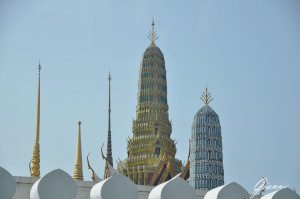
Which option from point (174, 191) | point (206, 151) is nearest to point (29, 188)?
point (174, 191)

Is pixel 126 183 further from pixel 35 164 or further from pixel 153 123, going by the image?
pixel 153 123

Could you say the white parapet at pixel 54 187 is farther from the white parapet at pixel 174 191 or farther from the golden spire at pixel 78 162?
the golden spire at pixel 78 162

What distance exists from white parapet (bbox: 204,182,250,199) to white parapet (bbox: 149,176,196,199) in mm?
907

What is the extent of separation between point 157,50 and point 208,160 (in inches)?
752

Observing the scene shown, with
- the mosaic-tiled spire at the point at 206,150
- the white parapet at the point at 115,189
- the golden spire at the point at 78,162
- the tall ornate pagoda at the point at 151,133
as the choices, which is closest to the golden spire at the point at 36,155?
the golden spire at the point at 78,162

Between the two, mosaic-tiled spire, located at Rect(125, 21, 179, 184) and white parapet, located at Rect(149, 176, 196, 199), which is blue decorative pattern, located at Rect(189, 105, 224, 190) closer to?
mosaic-tiled spire, located at Rect(125, 21, 179, 184)

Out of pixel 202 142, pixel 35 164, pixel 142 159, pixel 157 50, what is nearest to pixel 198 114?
pixel 202 142

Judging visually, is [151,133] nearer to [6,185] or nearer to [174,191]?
[174,191]

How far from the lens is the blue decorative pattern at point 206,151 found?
8069cm

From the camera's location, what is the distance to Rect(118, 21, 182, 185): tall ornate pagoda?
59.8m

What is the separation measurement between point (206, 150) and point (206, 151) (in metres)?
0.13

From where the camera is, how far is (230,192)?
81.5ft

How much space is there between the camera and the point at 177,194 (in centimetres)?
2416

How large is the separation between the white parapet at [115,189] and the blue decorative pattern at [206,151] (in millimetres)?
56347
